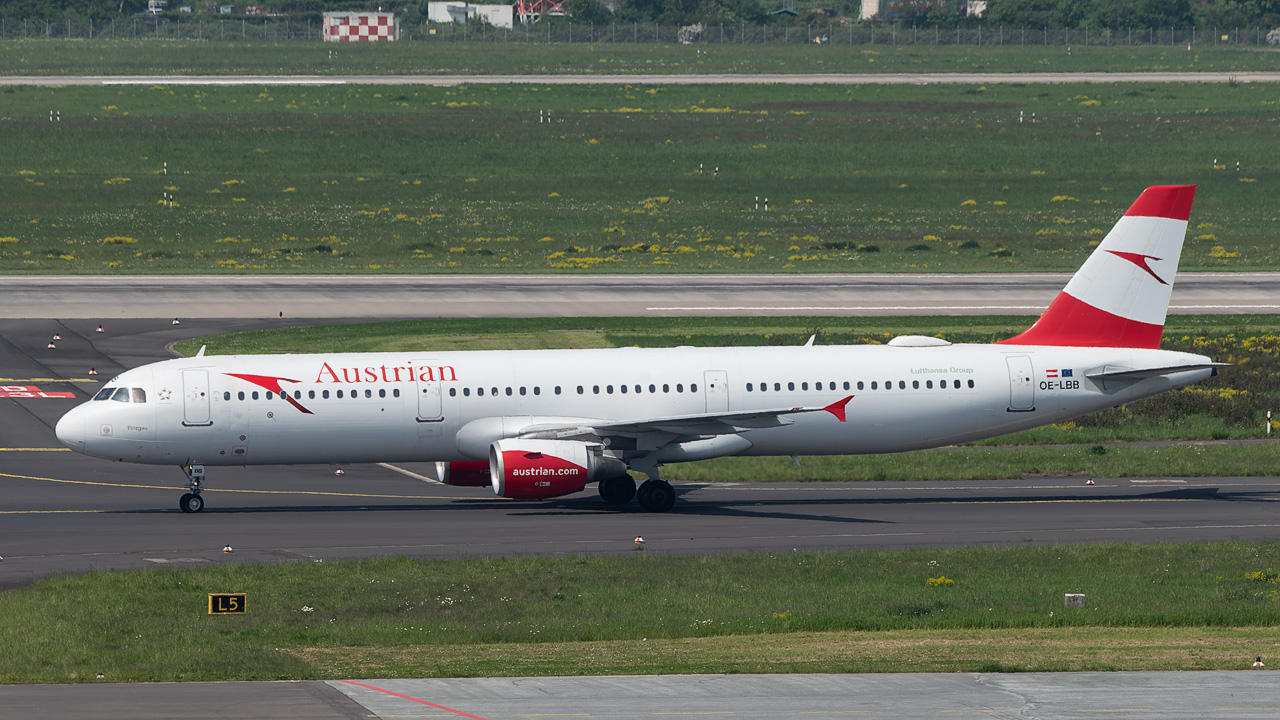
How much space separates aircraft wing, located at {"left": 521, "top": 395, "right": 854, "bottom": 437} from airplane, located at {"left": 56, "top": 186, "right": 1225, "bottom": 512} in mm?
61

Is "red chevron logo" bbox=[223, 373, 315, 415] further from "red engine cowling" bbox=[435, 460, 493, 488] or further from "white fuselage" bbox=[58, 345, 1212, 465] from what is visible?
"red engine cowling" bbox=[435, 460, 493, 488]

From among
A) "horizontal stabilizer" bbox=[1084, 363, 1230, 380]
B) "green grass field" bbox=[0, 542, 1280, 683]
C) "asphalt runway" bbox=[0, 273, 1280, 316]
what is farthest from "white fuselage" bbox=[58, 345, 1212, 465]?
"asphalt runway" bbox=[0, 273, 1280, 316]

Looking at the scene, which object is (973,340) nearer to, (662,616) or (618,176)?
(662,616)

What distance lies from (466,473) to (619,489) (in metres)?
4.14

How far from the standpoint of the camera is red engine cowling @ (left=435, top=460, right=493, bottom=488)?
138 ft

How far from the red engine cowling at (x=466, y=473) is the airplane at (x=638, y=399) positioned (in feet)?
0.17

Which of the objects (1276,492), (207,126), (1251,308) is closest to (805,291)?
(1251,308)

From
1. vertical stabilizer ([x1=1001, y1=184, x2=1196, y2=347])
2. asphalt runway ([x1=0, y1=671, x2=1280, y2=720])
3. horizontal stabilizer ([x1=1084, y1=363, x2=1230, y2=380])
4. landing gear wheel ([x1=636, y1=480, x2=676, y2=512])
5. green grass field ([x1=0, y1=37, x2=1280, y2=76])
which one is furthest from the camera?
green grass field ([x1=0, y1=37, x2=1280, y2=76])

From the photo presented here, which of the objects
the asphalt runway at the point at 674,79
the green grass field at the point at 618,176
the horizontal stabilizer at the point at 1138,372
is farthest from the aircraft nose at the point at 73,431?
the asphalt runway at the point at 674,79

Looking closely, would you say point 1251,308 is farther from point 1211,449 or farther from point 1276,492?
point 1276,492

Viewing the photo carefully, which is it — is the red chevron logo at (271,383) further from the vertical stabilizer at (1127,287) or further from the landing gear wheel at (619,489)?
the vertical stabilizer at (1127,287)

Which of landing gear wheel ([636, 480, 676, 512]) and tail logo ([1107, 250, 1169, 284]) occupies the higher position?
tail logo ([1107, 250, 1169, 284])

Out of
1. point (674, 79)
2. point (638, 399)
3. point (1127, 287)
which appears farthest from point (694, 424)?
point (674, 79)

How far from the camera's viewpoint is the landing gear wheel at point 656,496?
4125 centimetres
